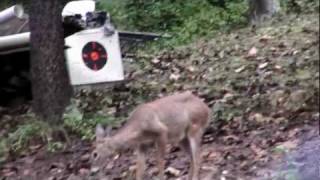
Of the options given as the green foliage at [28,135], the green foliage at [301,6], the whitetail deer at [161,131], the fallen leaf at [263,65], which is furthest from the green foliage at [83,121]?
the green foliage at [301,6]

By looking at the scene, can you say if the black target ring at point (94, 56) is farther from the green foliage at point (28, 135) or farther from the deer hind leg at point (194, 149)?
the deer hind leg at point (194, 149)

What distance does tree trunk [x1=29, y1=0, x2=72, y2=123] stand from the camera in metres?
9.59

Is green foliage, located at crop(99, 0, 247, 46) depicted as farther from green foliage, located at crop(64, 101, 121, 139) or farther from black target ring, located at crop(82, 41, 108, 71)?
green foliage, located at crop(64, 101, 121, 139)

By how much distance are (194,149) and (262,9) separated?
11.0m

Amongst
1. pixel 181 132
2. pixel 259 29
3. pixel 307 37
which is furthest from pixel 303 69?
pixel 259 29

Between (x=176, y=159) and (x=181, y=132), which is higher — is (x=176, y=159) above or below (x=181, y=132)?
below

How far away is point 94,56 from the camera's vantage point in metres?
11.4

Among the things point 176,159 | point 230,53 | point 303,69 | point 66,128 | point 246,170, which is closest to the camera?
point 246,170

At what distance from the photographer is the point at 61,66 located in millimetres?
9750

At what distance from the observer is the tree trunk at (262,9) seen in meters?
17.3

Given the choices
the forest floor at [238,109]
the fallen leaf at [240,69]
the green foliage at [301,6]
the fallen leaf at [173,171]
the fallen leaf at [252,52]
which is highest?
the green foliage at [301,6]

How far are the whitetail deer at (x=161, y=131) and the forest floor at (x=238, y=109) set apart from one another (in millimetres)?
509

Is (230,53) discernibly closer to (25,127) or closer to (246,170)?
(25,127)

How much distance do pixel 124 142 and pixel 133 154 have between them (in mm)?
1546
